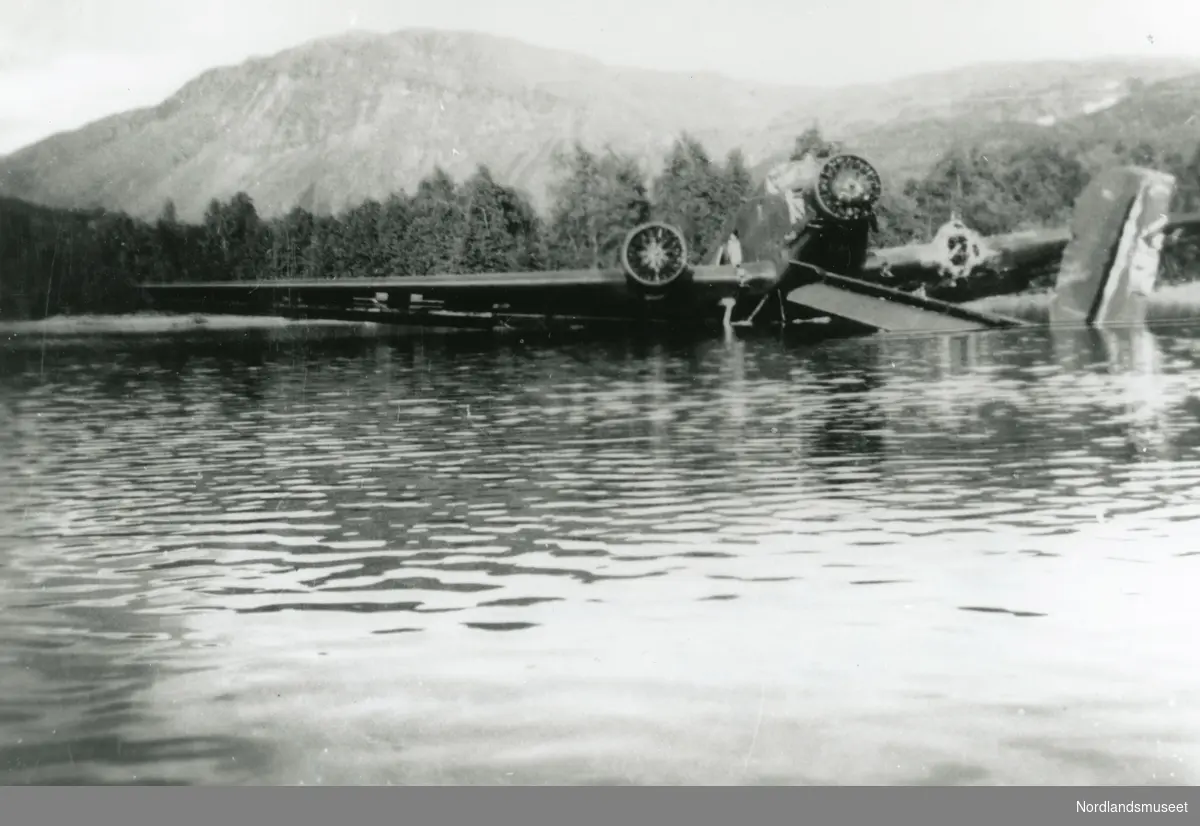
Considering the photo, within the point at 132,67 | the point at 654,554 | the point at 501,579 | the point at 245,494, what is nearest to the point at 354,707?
the point at 501,579

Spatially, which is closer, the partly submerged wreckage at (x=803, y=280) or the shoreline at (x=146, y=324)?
the shoreline at (x=146, y=324)

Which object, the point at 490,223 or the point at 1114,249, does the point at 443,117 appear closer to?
the point at 490,223

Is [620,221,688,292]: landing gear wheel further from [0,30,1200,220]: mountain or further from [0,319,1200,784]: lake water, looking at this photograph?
[0,319,1200,784]: lake water

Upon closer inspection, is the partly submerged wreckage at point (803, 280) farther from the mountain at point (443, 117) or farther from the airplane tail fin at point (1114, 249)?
the mountain at point (443, 117)

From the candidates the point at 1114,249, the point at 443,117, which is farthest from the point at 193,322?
the point at 1114,249

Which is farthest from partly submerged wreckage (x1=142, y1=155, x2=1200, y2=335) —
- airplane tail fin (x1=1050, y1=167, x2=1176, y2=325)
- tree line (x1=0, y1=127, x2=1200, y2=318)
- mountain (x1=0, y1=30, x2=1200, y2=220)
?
mountain (x1=0, y1=30, x2=1200, y2=220)

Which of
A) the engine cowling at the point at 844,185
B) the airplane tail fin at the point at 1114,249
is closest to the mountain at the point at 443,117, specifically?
the engine cowling at the point at 844,185

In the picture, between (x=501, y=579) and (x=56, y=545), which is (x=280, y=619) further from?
(x=56, y=545)
